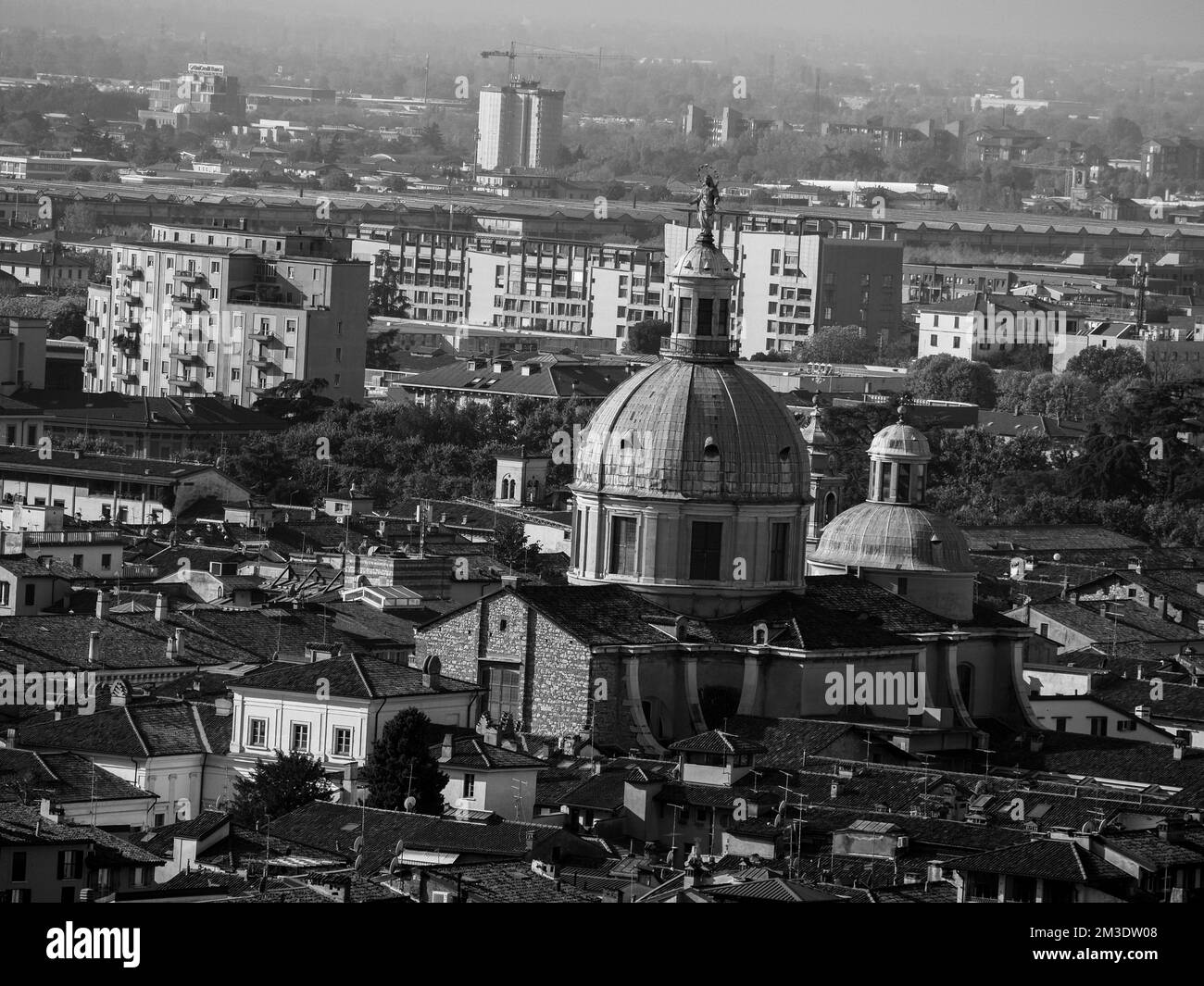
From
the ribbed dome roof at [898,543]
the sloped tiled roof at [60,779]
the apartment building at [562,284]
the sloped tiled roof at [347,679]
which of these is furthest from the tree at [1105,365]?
the sloped tiled roof at [60,779]

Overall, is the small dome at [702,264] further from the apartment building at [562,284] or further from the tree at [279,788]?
the apartment building at [562,284]

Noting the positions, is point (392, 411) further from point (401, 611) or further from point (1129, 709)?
point (1129, 709)

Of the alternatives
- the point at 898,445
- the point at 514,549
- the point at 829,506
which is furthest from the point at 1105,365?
the point at 898,445

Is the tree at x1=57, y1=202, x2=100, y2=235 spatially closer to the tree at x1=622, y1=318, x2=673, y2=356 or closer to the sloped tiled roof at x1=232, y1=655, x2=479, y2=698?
the tree at x1=622, y1=318, x2=673, y2=356

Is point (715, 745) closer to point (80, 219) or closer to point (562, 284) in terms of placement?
point (562, 284)

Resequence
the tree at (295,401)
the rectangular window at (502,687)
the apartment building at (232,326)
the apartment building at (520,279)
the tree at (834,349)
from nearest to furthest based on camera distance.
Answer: the rectangular window at (502,687) < the tree at (295,401) < the apartment building at (232,326) < the tree at (834,349) < the apartment building at (520,279)

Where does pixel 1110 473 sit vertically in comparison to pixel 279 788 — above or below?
below

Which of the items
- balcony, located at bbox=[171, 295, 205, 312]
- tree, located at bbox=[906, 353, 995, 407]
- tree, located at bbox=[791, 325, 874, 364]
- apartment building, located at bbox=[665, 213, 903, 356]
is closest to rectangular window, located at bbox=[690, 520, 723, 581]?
balcony, located at bbox=[171, 295, 205, 312]
